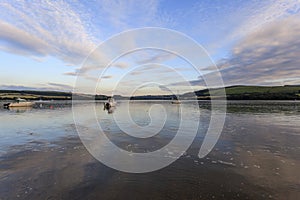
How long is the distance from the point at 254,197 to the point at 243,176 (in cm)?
213

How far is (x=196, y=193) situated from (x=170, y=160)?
442 cm

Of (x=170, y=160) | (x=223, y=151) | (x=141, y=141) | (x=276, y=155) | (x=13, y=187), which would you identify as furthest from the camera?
(x=141, y=141)

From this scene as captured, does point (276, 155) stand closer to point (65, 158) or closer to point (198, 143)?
point (198, 143)

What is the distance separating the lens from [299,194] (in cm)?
783

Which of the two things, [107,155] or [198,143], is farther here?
[198,143]

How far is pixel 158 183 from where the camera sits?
898 centimetres

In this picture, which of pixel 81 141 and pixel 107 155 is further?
pixel 81 141

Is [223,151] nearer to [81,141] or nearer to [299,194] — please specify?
[299,194]

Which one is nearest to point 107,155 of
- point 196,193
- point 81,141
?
point 81,141

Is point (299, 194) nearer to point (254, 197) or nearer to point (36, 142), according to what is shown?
point (254, 197)

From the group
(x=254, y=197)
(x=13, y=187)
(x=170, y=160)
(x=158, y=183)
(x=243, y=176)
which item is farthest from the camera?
(x=170, y=160)

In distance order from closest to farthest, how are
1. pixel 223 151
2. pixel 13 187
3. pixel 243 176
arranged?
1. pixel 13 187
2. pixel 243 176
3. pixel 223 151

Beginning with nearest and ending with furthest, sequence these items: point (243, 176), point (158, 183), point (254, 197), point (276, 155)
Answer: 1. point (254, 197)
2. point (158, 183)
3. point (243, 176)
4. point (276, 155)

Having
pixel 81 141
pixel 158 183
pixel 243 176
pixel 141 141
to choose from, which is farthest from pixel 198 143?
pixel 81 141
